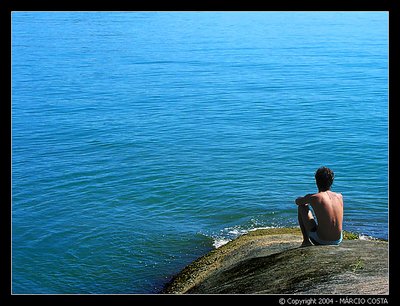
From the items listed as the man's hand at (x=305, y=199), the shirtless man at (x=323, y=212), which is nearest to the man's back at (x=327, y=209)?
the shirtless man at (x=323, y=212)

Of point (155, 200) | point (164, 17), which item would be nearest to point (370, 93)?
point (155, 200)

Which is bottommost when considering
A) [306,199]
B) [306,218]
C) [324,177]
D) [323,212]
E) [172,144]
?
[306,218]

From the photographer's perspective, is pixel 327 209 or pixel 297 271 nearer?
pixel 297 271

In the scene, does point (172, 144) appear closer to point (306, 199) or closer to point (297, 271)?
point (306, 199)

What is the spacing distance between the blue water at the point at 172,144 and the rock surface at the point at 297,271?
123 inches

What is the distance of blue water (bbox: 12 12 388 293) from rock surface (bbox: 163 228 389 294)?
10.3 ft

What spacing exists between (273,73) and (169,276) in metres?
38.0

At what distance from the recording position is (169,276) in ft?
71.8

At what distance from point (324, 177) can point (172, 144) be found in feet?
76.7

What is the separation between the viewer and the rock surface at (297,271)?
14445mm

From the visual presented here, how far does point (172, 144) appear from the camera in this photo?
38875mm
